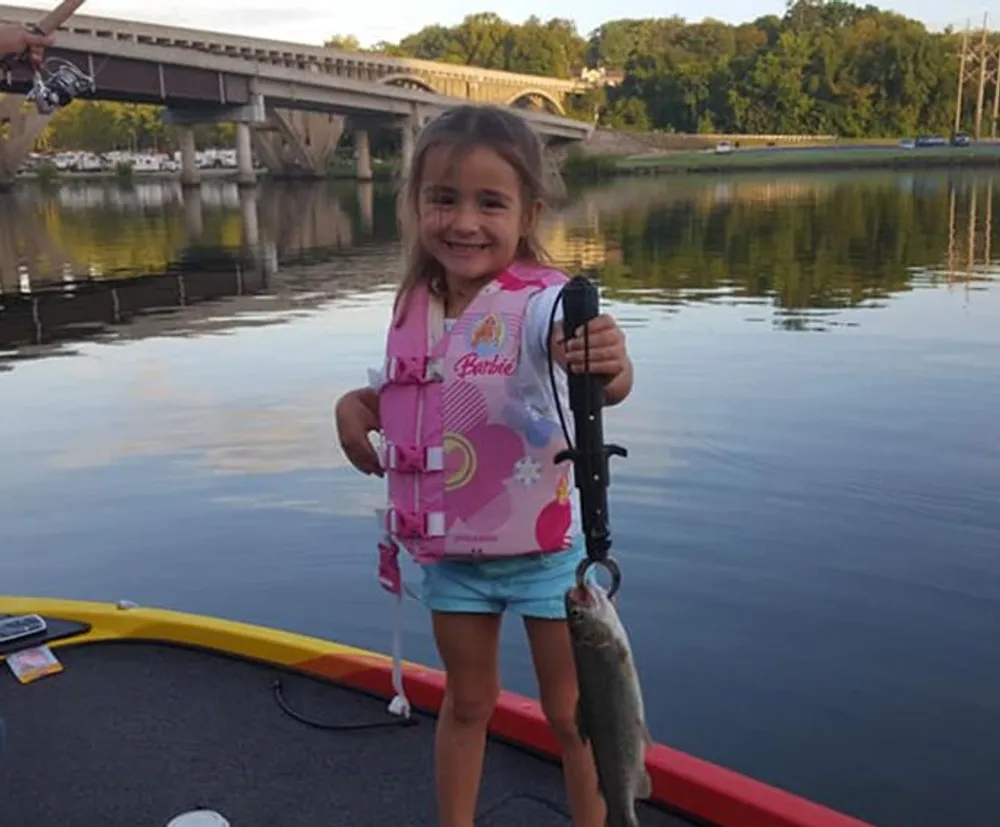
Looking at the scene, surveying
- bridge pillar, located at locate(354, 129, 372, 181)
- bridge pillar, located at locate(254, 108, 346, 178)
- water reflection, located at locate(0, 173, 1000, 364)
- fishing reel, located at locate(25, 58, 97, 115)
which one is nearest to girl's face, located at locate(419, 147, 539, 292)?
water reflection, located at locate(0, 173, 1000, 364)

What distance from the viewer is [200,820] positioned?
3.42m

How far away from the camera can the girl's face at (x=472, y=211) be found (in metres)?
2.87

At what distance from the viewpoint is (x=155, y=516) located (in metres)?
8.79

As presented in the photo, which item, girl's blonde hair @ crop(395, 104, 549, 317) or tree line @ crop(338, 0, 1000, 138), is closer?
girl's blonde hair @ crop(395, 104, 549, 317)

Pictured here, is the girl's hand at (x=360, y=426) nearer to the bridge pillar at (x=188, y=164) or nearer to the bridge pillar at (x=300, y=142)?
the bridge pillar at (x=188, y=164)

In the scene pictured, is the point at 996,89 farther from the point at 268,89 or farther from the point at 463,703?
the point at 463,703

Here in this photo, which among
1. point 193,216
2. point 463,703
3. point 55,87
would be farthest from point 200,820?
point 193,216

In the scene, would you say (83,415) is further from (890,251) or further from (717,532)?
(890,251)

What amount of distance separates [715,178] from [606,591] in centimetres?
7840

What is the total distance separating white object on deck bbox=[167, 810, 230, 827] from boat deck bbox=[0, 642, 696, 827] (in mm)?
180

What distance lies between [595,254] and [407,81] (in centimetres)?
7681

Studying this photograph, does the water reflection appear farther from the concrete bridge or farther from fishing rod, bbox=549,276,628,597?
the concrete bridge

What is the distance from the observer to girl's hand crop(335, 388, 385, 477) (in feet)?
10.5

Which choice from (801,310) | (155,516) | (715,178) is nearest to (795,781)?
(155,516)
